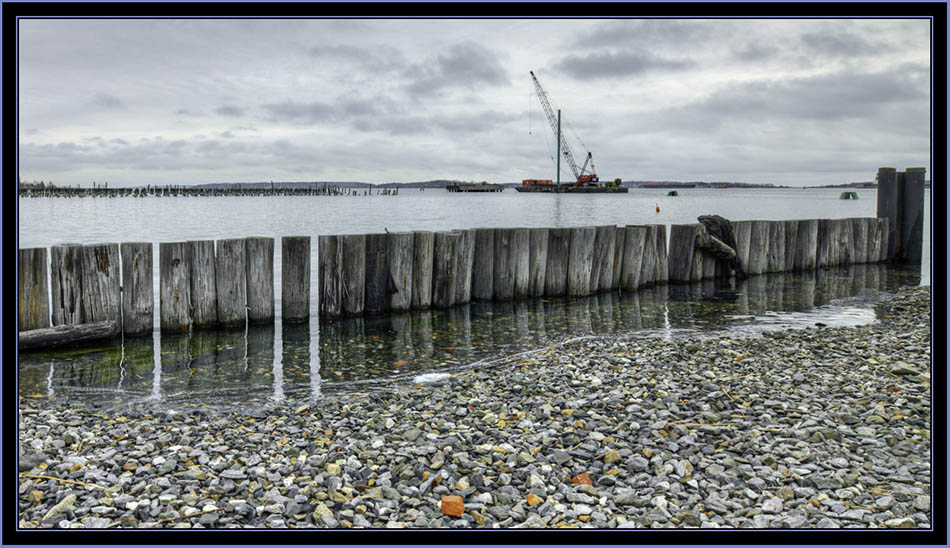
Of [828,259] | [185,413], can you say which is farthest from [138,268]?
[828,259]

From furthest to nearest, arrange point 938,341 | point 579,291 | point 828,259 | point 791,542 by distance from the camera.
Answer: point 828,259, point 579,291, point 938,341, point 791,542

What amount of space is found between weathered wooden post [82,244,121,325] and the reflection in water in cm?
46

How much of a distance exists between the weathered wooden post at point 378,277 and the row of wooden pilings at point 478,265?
0.05 ft

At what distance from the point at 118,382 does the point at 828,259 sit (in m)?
16.2

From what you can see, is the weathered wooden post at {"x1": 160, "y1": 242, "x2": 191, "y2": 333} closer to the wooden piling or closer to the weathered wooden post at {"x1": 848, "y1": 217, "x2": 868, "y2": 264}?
the wooden piling

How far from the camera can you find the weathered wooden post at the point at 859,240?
1800cm

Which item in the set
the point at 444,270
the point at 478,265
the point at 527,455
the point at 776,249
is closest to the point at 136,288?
the point at 444,270

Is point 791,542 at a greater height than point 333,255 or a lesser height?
lesser

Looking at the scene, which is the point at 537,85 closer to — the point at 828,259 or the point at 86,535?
the point at 828,259

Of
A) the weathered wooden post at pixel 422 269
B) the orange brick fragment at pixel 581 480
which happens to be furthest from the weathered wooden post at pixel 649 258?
the orange brick fragment at pixel 581 480

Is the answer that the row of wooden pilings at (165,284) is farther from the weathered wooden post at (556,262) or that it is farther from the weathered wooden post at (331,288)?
the weathered wooden post at (556,262)

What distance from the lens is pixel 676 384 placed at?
247 inches

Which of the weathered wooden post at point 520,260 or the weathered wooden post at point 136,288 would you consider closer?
the weathered wooden post at point 136,288

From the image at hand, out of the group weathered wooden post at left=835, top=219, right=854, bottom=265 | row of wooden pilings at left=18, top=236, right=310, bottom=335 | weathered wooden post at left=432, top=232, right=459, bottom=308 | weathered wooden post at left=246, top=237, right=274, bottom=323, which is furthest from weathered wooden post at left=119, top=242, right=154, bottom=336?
weathered wooden post at left=835, top=219, right=854, bottom=265
